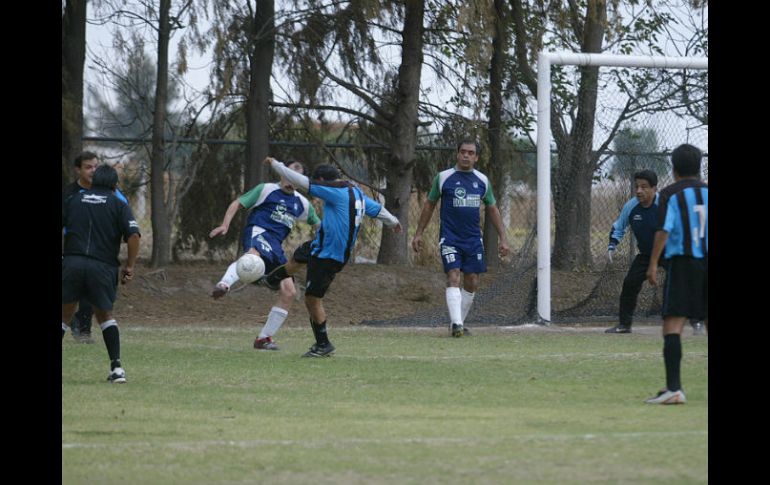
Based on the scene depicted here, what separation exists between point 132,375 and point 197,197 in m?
10.9

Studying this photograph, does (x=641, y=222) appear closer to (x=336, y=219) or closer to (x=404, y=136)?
(x=336, y=219)

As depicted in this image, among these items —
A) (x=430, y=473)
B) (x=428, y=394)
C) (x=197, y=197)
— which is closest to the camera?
(x=430, y=473)

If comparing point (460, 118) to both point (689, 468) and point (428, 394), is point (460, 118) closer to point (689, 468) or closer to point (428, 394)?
point (428, 394)

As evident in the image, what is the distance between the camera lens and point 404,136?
2100 cm

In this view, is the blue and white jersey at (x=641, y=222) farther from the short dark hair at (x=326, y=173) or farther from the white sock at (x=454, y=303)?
the short dark hair at (x=326, y=173)

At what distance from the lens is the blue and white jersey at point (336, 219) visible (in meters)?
12.0

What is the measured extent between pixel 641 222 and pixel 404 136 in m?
7.05

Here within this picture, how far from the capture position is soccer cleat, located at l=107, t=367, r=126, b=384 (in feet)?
32.3

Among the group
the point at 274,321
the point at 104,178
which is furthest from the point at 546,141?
the point at 104,178

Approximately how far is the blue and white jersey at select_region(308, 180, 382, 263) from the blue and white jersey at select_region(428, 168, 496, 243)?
260cm

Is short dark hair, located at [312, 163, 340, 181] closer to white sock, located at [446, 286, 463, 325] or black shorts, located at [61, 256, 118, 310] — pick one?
black shorts, located at [61, 256, 118, 310]

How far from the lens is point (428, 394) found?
9141 millimetres

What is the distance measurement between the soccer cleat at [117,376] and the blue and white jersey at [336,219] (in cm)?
267
